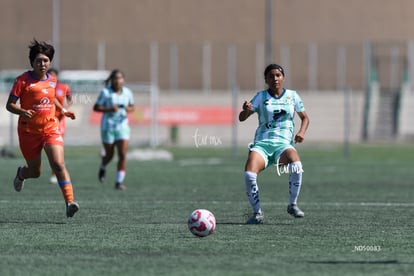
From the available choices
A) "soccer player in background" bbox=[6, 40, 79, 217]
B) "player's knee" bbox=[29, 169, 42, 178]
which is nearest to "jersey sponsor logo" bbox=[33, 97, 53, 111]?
"soccer player in background" bbox=[6, 40, 79, 217]

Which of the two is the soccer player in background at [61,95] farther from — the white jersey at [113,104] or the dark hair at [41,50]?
the dark hair at [41,50]

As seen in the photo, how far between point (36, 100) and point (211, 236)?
3.13m

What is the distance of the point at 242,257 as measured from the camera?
395 inches

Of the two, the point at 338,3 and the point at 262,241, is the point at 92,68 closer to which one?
the point at 338,3

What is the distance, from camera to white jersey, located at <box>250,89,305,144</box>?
45.1ft

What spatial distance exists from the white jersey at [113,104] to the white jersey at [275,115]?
7087mm

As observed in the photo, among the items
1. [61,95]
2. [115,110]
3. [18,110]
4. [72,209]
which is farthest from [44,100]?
[115,110]

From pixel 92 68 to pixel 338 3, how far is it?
14127 millimetres

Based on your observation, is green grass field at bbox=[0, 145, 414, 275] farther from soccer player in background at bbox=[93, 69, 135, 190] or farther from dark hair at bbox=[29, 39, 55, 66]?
dark hair at bbox=[29, 39, 55, 66]

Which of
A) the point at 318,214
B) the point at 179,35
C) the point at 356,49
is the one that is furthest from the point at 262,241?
the point at 179,35

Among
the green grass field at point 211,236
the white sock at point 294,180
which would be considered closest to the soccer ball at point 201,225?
the green grass field at point 211,236

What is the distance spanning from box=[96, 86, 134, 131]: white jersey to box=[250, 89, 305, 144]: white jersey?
23.3ft

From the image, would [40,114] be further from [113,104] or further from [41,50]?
[113,104]

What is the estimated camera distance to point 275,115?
45.3 feet
